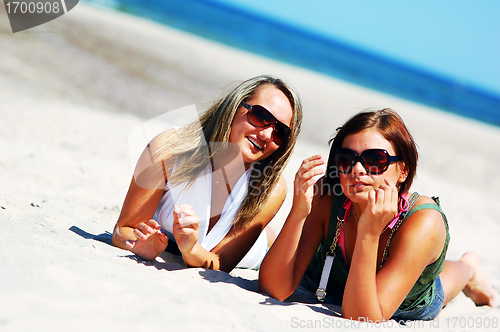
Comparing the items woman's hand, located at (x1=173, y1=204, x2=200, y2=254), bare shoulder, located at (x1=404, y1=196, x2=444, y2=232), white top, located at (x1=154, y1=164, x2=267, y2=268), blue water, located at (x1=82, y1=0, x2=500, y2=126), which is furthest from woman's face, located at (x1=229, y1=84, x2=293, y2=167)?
blue water, located at (x1=82, y1=0, x2=500, y2=126)

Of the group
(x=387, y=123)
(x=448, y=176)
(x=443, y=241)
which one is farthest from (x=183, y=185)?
(x=448, y=176)

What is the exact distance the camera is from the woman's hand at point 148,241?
2.74 m

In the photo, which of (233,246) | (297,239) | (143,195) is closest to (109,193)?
(143,195)

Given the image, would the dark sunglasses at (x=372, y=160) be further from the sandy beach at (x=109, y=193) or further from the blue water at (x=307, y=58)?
the blue water at (x=307, y=58)

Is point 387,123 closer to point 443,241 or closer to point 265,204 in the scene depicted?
point 443,241

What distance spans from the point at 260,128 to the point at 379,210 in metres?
1.08

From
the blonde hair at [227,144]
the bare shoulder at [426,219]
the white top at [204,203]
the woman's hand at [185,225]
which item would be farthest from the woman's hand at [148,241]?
the bare shoulder at [426,219]

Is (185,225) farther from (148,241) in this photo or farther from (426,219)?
(426,219)

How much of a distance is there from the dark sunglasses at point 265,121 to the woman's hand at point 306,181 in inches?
21.9

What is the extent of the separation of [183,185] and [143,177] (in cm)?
29

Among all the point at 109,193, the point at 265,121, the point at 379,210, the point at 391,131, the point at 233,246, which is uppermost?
the point at 391,131

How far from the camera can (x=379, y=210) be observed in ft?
7.51

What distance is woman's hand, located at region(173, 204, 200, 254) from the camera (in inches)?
98.1

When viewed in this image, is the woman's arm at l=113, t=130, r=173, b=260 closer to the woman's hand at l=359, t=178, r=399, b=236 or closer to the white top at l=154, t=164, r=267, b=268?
the white top at l=154, t=164, r=267, b=268
